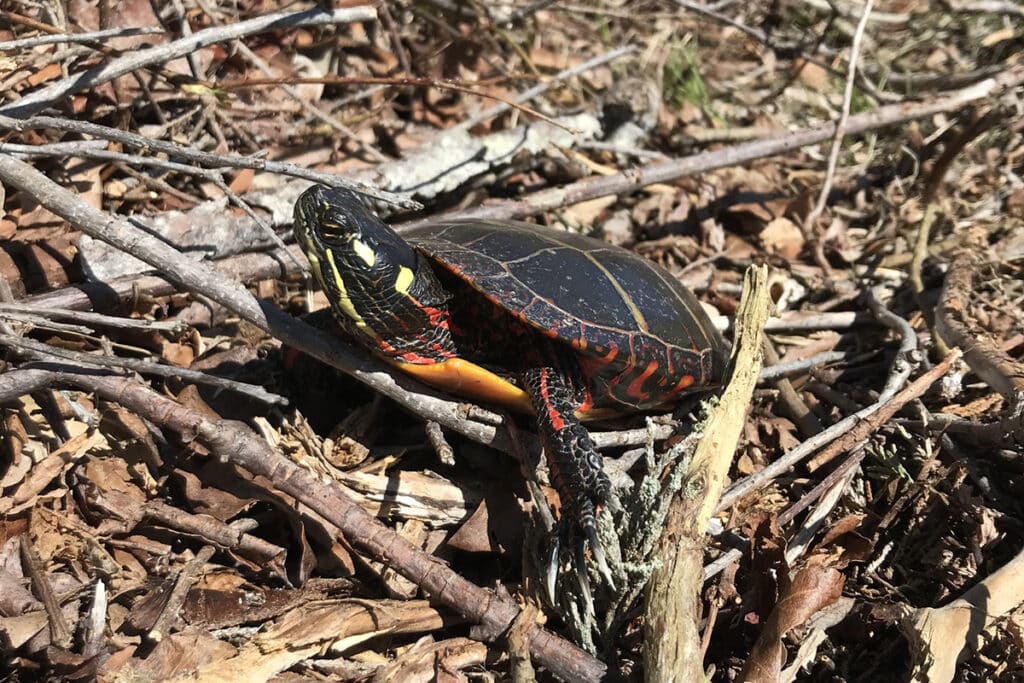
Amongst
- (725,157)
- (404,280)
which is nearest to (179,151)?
(404,280)

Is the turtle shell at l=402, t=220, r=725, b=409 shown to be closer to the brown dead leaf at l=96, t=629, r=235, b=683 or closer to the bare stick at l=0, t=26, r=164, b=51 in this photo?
the bare stick at l=0, t=26, r=164, b=51

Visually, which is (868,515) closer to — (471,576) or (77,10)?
(471,576)

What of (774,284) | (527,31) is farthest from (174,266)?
(527,31)

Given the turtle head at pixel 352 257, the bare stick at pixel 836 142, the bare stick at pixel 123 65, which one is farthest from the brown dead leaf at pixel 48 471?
the bare stick at pixel 836 142

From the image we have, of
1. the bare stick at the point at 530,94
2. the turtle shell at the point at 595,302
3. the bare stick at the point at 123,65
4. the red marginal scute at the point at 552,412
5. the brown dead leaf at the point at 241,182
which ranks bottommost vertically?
the red marginal scute at the point at 552,412

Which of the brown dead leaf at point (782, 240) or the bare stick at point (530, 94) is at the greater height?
the bare stick at point (530, 94)

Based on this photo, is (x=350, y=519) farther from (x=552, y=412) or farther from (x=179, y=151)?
(x=179, y=151)

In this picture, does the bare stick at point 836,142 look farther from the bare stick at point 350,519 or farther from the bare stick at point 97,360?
the bare stick at point 97,360

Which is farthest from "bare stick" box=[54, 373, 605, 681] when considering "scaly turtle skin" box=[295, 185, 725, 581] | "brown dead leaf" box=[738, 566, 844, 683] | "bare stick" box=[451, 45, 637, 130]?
"bare stick" box=[451, 45, 637, 130]
